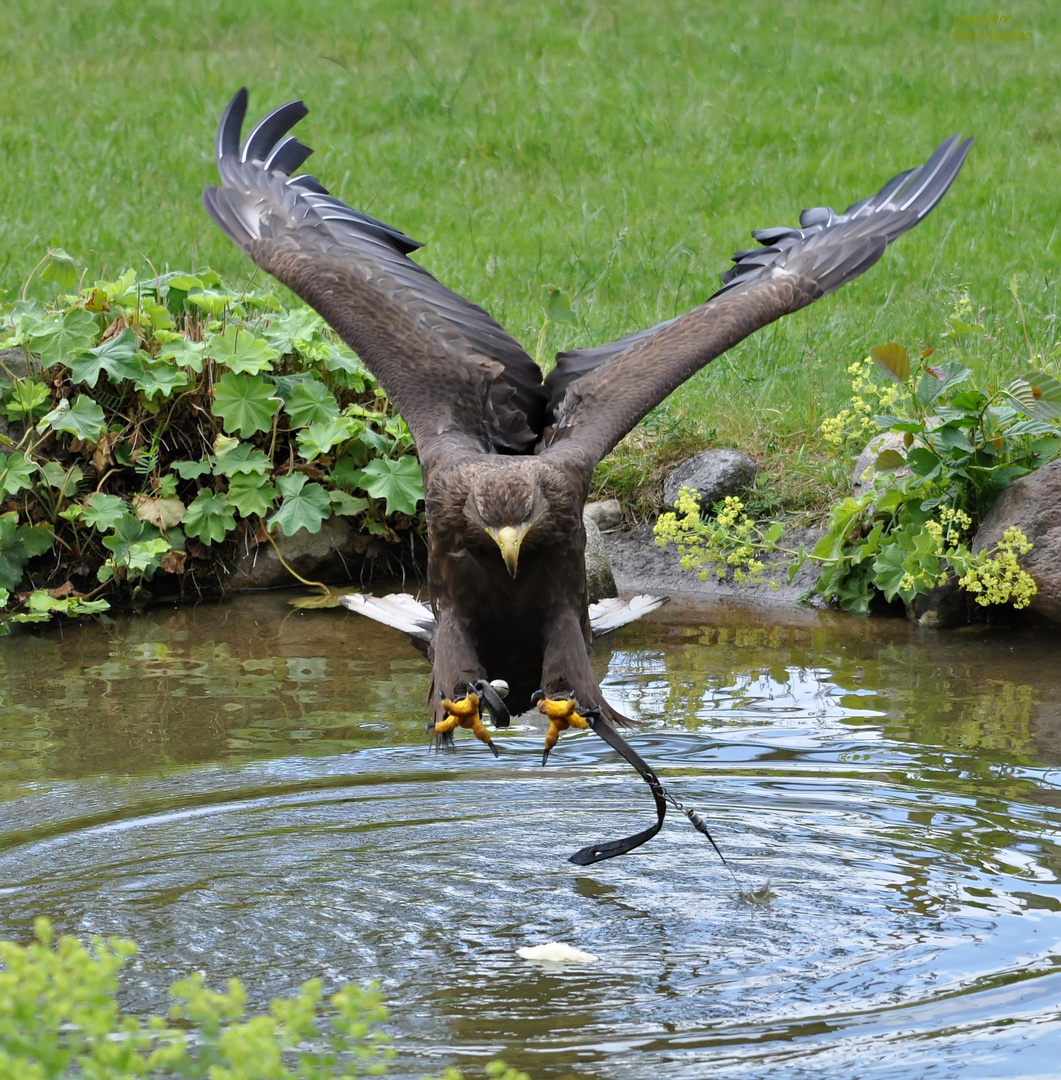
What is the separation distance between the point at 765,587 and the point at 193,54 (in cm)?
896

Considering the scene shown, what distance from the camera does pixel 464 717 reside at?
469 cm

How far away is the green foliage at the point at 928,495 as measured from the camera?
251 inches

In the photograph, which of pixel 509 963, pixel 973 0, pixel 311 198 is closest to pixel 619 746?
pixel 509 963

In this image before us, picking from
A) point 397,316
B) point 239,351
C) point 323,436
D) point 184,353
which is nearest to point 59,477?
point 184,353

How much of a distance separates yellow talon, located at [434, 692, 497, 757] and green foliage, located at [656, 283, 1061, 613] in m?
2.23

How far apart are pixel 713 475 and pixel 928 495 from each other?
1.25 meters

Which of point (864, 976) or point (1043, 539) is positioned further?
point (1043, 539)

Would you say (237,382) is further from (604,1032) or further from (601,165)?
(601,165)

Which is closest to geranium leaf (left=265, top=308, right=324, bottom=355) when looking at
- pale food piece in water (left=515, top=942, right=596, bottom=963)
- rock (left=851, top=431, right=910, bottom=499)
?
rock (left=851, top=431, right=910, bottom=499)

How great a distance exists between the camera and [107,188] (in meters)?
11.2

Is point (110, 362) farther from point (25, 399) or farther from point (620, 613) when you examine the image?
point (620, 613)

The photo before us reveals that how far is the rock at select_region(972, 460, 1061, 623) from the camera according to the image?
6.37 meters

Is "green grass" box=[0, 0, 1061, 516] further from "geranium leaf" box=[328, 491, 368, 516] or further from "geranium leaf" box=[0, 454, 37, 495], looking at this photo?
"geranium leaf" box=[0, 454, 37, 495]

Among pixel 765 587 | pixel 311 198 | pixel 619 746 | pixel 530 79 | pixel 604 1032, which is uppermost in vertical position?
pixel 530 79
